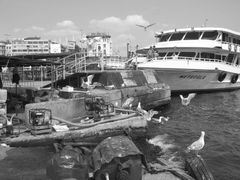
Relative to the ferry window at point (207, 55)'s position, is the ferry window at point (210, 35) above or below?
above

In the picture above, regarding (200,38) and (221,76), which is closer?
(200,38)

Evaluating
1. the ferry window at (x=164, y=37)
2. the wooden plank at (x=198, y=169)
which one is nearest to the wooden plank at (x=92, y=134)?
the wooden plank at (x=198, y=169)

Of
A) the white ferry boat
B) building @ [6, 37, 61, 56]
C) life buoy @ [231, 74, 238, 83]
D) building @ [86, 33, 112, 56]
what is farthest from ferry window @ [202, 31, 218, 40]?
building @ [6, 37, 61, 56]

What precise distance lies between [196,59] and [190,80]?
231 centimetres

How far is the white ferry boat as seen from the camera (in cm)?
2744

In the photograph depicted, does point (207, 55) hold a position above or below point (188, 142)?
above

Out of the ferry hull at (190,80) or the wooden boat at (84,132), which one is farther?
the ferry hull at (190,80)

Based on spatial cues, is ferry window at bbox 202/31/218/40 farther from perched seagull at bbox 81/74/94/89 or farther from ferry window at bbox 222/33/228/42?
perched seagull at bbox 81/74/94/89

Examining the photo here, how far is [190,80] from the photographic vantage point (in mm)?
28359

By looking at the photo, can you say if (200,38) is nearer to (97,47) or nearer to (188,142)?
(97,47)

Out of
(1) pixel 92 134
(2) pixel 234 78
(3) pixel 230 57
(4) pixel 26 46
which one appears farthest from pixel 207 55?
(4) pixel 26 46

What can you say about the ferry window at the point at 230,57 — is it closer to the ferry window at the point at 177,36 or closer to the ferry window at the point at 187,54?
the ferry window at the point at 187,54

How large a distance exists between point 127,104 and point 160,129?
2.22 meters

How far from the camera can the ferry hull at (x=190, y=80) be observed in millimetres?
27500
